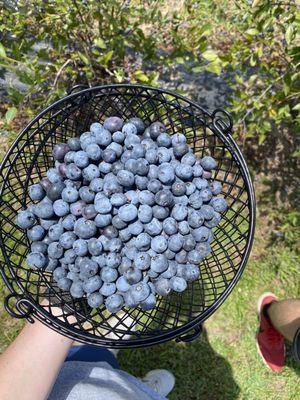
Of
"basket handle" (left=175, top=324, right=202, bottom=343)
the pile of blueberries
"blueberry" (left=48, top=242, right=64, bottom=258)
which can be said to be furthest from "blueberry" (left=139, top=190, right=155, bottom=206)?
A: "basket handle" (left=175, top=324, right=202, bottom=343)

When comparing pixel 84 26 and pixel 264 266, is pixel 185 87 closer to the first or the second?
pixel 84 26

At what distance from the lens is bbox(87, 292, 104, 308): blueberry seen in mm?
898

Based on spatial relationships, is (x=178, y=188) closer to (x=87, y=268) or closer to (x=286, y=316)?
(x=87, y=268)

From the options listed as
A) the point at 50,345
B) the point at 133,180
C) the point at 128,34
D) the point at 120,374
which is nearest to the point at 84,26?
the point at 128,34

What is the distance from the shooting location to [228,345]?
6.17ft

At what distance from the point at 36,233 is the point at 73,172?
171 mm

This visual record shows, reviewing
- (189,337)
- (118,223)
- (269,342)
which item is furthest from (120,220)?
(269,342)

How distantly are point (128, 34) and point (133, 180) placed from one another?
3.26ft

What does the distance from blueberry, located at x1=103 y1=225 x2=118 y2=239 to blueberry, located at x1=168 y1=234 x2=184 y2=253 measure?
0.43 ft

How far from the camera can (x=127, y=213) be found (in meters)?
0.89

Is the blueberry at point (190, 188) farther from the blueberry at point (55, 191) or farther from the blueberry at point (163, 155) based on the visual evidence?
the blueberry at point (55, 191)

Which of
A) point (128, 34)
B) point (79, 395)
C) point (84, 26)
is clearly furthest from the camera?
point (128, 34)

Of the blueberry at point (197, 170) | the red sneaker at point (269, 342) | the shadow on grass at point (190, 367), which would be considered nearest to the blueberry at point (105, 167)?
the blueberry at point (197, 170)

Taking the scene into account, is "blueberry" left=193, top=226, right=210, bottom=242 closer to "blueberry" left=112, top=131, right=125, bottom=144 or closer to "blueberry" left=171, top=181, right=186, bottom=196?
"blueberry" left=171, top=181, right=186, bottom=196
